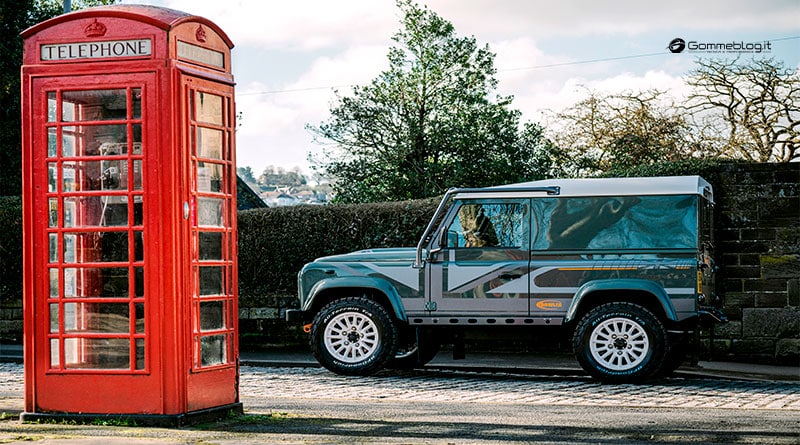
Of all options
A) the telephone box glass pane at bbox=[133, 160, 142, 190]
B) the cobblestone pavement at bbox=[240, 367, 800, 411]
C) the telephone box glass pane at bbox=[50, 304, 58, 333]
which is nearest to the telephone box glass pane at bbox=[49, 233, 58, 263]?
the telephone box glass pane at bbox=[50, 304, 58, 333]

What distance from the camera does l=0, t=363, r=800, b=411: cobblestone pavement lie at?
10.6 m

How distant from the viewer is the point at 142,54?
26.4 ft

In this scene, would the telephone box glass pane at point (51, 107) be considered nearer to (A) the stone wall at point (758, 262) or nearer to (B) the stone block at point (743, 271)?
(A) the stone wall at point (758, 262)

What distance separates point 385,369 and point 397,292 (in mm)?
1389

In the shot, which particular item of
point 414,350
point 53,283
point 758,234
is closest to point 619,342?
point 414,350

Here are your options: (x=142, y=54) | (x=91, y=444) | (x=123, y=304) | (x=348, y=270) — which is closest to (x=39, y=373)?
(x=123, y=304)

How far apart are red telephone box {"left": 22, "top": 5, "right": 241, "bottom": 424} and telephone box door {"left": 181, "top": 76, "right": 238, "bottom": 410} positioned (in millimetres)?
21

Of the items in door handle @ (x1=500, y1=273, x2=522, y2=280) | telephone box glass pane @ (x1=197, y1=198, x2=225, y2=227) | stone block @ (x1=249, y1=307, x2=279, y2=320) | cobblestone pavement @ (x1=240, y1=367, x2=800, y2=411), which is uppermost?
telephone box glass pane @ (x1=197, y1=198, x2=225, y2=227)

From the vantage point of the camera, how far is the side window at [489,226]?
42.7 ft

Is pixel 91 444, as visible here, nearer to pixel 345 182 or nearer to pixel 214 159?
pixel 214 159

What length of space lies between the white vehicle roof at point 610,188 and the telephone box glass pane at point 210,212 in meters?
4.95

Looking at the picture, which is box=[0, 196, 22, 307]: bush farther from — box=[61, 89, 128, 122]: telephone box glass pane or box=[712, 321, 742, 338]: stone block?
box=[61, 89, 128, 122]: telephone box glass pane

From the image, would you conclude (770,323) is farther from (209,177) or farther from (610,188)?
(209,177)

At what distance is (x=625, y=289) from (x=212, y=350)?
5467 mm
